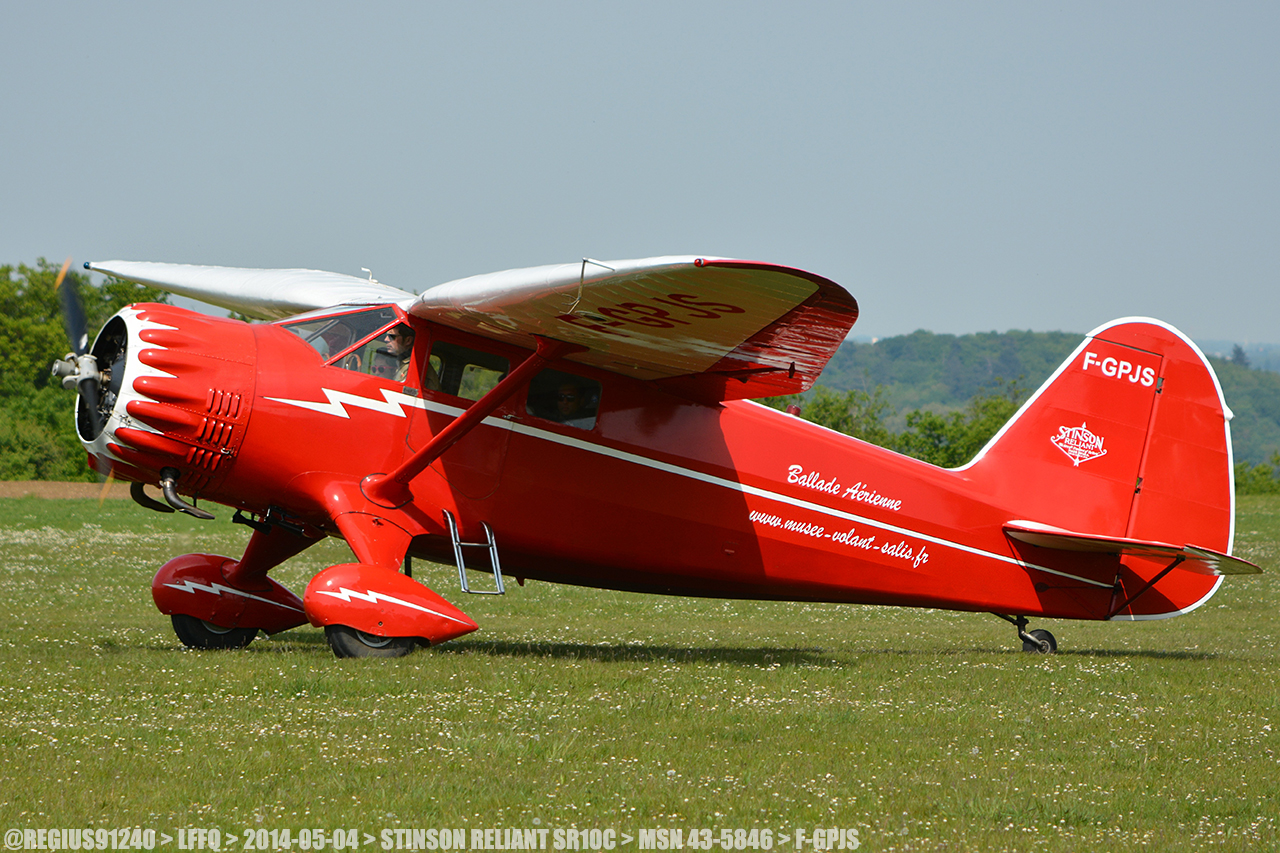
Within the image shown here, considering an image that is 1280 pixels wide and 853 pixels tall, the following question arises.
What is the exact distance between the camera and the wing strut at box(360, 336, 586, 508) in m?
9.32

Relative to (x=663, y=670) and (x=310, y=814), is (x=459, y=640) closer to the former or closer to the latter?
(x=663, y=670)

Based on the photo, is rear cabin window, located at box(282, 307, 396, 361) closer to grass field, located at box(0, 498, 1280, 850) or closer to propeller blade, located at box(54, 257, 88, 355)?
propeller blade, located at box(54, 257, 88, 355)

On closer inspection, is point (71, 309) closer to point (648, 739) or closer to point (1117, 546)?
point (648, 739)

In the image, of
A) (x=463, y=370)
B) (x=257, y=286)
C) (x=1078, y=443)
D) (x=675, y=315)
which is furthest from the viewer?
(x=257, y=286)

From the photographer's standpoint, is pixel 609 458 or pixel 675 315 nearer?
pixel 675 315

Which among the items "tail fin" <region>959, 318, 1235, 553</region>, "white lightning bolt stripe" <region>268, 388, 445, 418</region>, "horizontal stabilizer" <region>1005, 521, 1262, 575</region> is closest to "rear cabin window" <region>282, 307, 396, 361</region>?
"white lightning bolt stripe" <region>268, 388, 445, 418</region>

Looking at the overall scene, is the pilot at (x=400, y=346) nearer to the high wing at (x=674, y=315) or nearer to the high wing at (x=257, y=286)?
the high wing at (x=674, y=315)

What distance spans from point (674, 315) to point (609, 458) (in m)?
2.35

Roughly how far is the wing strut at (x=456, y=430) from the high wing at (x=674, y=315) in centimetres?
19

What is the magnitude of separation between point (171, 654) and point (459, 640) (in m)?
3.09

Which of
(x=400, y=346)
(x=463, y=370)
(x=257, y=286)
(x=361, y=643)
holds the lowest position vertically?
(x=361, y=643)

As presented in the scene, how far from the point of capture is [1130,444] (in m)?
12.3

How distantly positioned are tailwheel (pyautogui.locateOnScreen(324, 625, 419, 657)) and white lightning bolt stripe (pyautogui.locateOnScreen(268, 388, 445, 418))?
1807 mm

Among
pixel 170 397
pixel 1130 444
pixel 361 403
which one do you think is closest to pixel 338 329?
pixel 361 403
